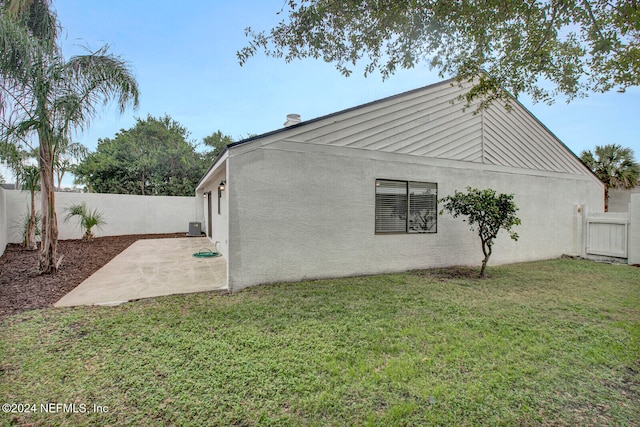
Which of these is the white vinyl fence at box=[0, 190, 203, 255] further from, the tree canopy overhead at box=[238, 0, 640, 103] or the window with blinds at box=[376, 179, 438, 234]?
the window with blinds at box=[376, 179, 438, 234]

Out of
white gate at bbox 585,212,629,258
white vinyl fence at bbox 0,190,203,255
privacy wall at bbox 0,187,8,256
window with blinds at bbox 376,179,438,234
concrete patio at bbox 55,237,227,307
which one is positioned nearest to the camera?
concrete patio at bbox 55,237,227,307

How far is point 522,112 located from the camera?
26.6 ft

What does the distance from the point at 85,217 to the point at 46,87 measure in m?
7.43

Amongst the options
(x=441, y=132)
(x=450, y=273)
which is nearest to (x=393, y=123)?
(x=441, y=132)

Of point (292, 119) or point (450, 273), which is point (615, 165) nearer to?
point (450, 273)

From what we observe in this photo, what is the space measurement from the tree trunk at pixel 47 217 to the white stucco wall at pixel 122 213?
5.51 m

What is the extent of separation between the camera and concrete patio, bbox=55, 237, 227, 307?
4.43 metres

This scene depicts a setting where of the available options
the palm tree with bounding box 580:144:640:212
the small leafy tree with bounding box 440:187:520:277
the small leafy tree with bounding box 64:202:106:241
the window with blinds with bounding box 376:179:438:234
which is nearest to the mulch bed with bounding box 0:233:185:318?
the small leafy tree with bounding box 64:202:106:241

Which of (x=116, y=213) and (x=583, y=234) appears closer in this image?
(x=583, y=234)

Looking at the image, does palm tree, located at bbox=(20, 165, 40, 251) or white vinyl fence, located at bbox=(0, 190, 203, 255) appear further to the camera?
white vinyl fence, located at bbox=(0, 190, 203, 255)

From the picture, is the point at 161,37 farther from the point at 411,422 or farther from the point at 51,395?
the point at 411,422

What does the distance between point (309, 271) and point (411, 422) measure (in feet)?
11.9

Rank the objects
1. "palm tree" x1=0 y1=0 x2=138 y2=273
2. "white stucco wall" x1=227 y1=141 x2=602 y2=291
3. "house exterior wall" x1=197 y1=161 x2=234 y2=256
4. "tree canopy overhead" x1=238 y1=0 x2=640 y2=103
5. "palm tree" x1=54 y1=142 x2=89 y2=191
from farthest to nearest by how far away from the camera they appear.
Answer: "house exterior wall" x1=197 y1=161 x2=234 y2=256 < "palm tree" x1=54 y1=142 x2=89 y2=191 < "white stucco wall" x1=227 y1=141 x2=602 y2=291 < "palm tree" x1=0 y1=0 x2=138 y2=273 < "tree canopy overhead" x1=238 y1=0 x2=640 y2=103

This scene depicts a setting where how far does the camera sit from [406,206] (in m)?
6.41
